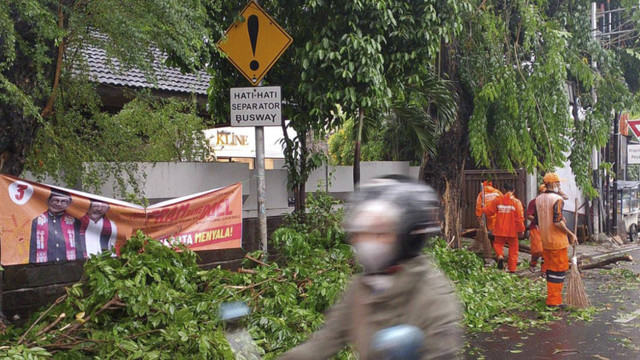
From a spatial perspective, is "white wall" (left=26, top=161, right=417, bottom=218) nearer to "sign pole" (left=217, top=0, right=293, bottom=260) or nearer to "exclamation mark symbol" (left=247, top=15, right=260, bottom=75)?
"sign pole" (left=217, top=0, right=293, bottom=260)

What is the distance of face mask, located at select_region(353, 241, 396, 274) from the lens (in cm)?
283

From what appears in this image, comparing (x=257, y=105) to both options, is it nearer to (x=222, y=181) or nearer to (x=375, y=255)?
(x=222, y=181)

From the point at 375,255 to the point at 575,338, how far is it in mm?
5604

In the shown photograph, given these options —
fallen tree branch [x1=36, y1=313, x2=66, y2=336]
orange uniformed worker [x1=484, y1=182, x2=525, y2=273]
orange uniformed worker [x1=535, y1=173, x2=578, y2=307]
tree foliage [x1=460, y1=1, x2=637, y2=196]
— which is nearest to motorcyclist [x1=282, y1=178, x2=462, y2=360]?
fallen tree branch [x1=36, y1=313, x2=66, y2=336]

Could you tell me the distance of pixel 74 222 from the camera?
6.16 metres

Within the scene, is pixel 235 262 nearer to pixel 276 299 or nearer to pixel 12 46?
pixel 276 299

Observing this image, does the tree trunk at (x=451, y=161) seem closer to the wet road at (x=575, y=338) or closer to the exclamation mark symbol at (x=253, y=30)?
the wet road at (x=575, y=338)

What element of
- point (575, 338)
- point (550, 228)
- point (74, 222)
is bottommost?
point (575, 338)

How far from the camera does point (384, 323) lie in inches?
112

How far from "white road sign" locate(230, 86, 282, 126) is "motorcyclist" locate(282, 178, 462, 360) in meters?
4.55

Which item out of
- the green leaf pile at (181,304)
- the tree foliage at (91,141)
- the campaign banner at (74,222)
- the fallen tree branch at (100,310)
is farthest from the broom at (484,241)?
the fallen tree branch at (100,310)

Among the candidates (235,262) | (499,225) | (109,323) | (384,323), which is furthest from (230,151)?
(384,323)

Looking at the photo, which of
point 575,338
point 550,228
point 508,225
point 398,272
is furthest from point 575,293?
point 398,272

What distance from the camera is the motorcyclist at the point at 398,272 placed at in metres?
2.79
